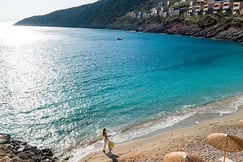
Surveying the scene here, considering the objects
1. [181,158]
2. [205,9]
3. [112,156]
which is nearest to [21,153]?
[112,156]

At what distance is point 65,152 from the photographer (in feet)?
68.3

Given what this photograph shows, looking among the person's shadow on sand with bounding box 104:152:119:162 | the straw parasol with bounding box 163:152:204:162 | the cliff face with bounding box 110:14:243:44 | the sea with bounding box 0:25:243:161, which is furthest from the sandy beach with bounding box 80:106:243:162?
the cliff face with bounding box 110:14:243:44

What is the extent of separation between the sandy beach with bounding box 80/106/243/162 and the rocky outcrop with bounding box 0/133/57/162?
3.06m

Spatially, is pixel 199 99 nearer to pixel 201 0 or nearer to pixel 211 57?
pixel 211 57

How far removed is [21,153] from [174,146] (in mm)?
11888

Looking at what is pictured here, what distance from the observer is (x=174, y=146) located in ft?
66.2

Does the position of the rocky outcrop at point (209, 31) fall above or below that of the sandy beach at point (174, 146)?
above

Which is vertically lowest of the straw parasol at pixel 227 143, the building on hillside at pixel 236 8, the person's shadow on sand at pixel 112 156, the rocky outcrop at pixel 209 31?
the person's shadow on sand at pixel 112 156

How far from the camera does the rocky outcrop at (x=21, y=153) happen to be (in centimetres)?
1889

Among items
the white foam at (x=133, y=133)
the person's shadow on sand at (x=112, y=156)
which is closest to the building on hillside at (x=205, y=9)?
the white foam at (x=133, y=133)

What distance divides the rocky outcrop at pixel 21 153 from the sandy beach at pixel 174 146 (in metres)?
3.06

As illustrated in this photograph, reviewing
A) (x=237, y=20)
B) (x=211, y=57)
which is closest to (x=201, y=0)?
(x=237, y=20)

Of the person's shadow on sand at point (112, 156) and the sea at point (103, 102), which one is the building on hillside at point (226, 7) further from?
the person's shadow on sand at point (112, 156)

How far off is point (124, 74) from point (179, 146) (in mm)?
29572
